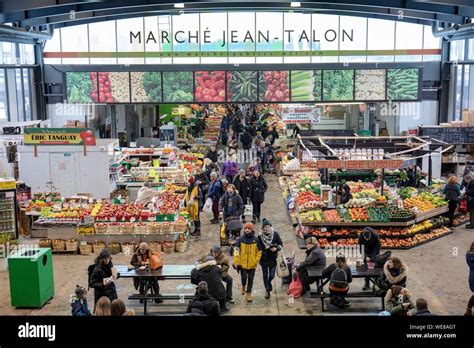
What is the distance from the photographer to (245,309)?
10.4 meters

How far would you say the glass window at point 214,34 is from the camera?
2464 centimetres

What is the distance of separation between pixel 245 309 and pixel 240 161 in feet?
48.9

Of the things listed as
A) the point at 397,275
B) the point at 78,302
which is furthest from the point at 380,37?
the point at 78,302

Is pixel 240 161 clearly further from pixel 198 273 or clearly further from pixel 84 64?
pixel 198 273

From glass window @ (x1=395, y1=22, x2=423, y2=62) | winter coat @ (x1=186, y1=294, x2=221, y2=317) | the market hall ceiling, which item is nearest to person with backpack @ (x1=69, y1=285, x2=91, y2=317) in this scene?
winter coat @ (x1=186, y1=294, x2=221, y2=317)

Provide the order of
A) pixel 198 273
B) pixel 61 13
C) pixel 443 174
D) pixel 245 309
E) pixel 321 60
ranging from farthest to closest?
pixel 321 60 → pixel 443 174 → pixel 61 13 → pixel 245 309 → pixel 198 273

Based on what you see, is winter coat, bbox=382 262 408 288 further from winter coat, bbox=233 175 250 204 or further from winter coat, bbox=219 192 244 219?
winter coat, bbox=233 175 250 204

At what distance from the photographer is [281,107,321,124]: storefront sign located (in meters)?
24.7

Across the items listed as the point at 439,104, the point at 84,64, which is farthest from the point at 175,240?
the point at 439,104

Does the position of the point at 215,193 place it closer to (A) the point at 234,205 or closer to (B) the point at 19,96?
(A) the point at 234,205

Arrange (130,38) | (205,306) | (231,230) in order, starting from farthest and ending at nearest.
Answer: (130,38) < (231,230) < (205,306)

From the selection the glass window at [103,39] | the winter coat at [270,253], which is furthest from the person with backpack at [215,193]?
the glass window at [103,39]

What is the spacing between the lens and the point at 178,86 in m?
22.6

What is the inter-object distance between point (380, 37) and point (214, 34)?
6596 mm
